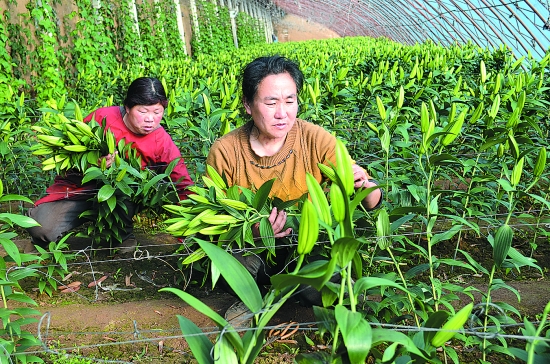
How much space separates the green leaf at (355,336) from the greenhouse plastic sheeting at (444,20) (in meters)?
4.70

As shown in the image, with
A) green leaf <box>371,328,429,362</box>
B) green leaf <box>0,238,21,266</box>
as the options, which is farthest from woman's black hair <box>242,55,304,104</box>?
green leaf <box>371,328,429,362</box>

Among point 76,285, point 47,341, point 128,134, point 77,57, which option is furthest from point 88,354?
point 77,57

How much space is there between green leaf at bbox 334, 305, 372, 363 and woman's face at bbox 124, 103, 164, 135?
82.9 inches

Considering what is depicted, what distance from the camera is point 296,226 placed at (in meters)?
2.00

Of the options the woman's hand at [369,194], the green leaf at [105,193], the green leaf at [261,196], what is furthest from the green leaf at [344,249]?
the green leaf at [105,193]

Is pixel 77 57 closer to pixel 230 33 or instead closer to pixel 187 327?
pixel 187 327

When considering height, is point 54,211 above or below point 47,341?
above

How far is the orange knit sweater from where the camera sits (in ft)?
7.89

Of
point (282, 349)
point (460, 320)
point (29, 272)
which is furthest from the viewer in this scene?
point (282, 349)

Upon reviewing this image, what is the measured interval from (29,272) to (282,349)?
1055 millimetres

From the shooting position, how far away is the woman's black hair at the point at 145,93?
2.82 metres

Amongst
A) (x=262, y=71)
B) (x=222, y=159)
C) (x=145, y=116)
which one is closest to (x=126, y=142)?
(x=145, y=116)

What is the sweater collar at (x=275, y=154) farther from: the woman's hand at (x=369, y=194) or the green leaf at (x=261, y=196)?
the green leaf at (x=261, y=196)

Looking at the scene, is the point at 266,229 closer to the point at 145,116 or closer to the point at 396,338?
the point at 396,338
